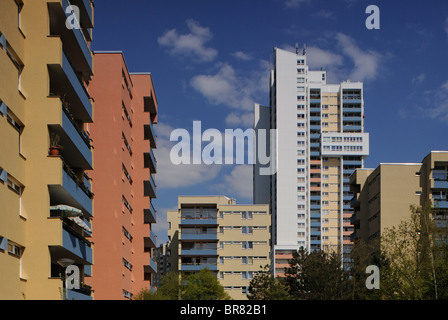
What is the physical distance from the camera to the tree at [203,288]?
217 feet

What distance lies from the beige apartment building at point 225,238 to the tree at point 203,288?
21.1 m

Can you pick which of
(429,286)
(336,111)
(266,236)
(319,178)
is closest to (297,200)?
(319,178)

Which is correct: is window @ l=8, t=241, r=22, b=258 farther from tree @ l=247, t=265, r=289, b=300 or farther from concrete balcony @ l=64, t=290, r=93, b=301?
tree @ l=247, t=265, r=289, b=300

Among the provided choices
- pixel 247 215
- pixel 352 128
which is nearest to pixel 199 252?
pixel 247 215

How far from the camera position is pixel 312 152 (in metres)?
151

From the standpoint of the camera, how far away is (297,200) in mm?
147625

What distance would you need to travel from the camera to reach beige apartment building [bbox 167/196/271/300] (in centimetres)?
9219

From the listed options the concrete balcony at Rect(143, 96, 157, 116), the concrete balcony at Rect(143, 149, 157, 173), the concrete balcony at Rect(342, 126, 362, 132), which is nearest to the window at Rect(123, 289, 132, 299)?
the concrete balcony at Rect(143, 149, 157, 173)

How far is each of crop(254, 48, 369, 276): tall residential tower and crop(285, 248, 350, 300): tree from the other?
73.3 meters

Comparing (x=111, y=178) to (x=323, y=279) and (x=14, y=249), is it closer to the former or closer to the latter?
(x=14, y=249)

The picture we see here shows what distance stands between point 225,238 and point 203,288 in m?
27.5
